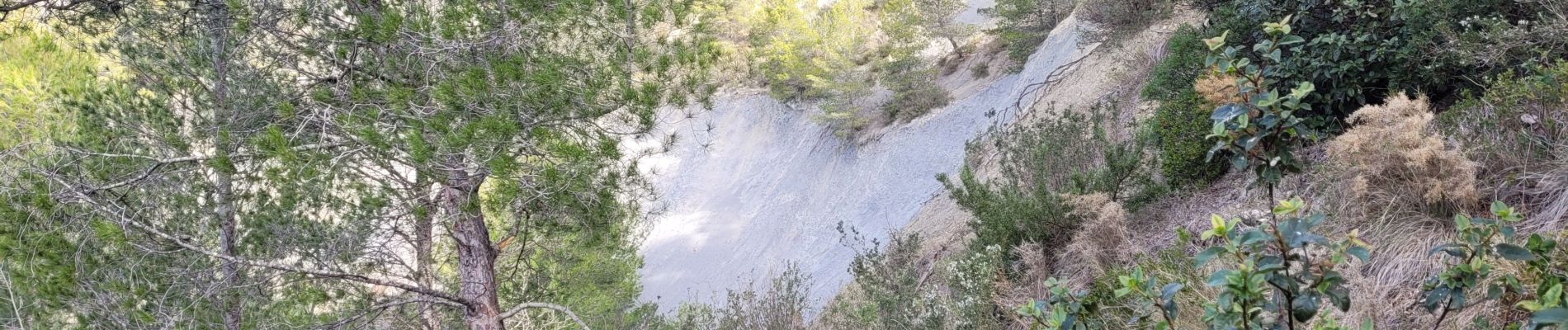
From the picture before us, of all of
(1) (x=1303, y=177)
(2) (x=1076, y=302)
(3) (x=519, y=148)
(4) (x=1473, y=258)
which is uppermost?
(3) (x=519, y=148)

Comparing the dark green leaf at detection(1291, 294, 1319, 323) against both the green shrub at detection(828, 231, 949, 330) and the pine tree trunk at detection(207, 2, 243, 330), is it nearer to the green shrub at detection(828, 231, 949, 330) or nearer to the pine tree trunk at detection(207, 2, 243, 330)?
the green shrub at detection(828, 231, 949, 330)

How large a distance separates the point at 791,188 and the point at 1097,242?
12128 mm

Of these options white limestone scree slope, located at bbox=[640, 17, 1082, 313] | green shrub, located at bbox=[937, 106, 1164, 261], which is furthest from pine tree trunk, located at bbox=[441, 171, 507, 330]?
white limestone scree slope, located at bbox=[640, 17, 1082, 313]

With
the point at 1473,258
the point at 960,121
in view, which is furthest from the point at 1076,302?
the point at 960,121

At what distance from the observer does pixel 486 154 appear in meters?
4.29

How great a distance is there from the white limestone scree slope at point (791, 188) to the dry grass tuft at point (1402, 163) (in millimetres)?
6923

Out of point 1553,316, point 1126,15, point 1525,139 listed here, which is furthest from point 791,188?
point 1553,316

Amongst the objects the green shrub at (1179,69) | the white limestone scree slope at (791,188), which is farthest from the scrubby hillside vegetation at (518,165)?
the white limestone scree slope at (791,188)

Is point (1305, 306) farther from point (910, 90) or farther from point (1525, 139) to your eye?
point (910, 90)

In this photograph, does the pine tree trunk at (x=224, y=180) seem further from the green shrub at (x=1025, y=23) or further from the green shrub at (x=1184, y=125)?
the green shrub at (x=1025, y=23)

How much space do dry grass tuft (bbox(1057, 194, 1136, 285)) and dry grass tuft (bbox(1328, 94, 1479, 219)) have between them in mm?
1323

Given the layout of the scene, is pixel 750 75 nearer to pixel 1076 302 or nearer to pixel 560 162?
pixel 560 162

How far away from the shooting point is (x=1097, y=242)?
5.70 meters

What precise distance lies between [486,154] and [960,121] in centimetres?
1173
